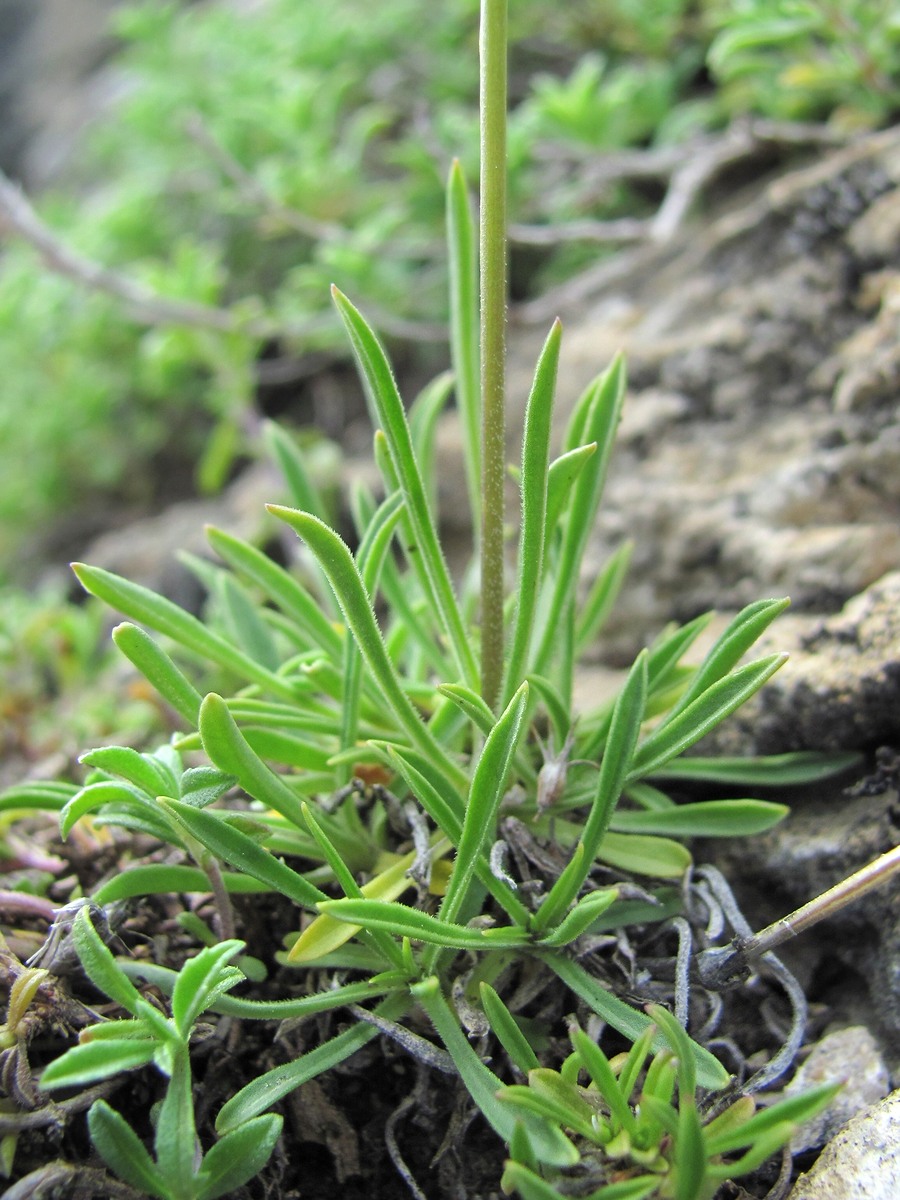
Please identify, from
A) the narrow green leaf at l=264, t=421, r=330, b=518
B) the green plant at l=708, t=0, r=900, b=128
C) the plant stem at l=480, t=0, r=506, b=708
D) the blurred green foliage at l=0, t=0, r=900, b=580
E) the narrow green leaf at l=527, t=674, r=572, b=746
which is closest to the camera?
the plant stem at l=480, t=0, r=506, b=708

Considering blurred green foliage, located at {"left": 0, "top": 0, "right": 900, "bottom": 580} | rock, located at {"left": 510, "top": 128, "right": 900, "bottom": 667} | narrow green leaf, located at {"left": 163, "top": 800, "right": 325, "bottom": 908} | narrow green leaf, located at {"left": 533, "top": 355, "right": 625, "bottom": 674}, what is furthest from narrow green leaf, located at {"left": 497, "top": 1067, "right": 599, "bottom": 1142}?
blurred green foliage, located at {"left": 0, "top": 0, "right": 900, "bottom": 580}

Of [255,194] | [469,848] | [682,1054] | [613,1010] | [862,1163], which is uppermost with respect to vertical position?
[255,194]

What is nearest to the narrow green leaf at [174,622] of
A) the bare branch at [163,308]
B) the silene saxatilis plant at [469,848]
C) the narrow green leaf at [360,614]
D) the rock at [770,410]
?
the silene saxatilis plant at [469,848]

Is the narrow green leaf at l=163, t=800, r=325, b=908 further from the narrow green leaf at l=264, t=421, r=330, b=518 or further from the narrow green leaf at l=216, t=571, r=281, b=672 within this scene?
the narrow green leaf at l=264, t=421, r=330, b=518

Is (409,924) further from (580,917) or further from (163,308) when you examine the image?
(163,308)

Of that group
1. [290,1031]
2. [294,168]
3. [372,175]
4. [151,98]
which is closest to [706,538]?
[290,1031]

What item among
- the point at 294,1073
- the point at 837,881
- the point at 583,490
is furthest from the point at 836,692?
the point at 294,1073
